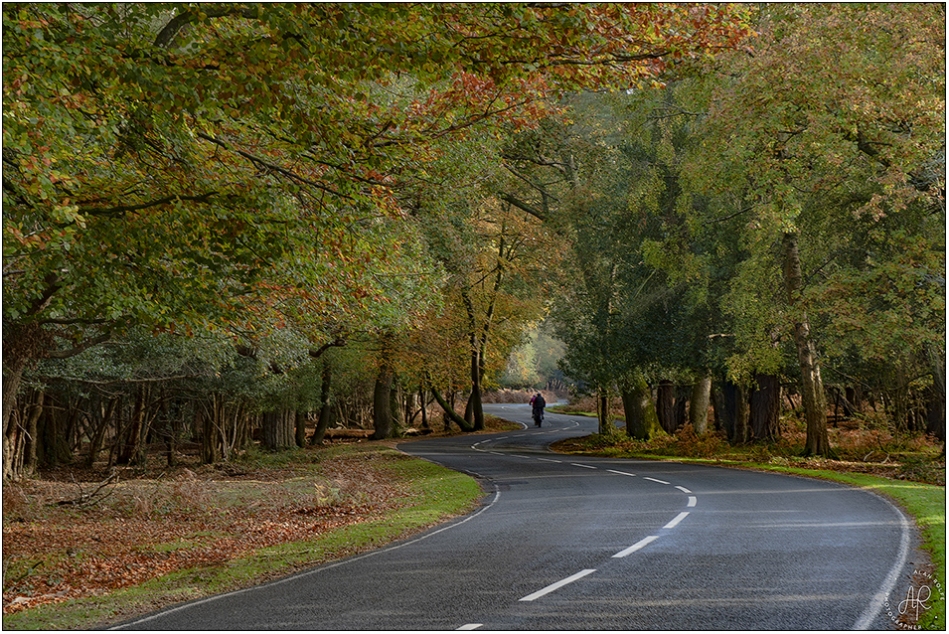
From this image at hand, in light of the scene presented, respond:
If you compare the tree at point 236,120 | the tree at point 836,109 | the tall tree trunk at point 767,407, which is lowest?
the tall tree trunk at point 767,407

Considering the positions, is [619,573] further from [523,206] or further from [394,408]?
[394,408]

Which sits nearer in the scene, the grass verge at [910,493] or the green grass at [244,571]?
the grass verge at [910,493]

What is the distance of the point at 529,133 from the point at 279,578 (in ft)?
61.6

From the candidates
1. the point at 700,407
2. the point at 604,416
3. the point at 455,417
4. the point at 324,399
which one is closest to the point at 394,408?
the point at 455,417

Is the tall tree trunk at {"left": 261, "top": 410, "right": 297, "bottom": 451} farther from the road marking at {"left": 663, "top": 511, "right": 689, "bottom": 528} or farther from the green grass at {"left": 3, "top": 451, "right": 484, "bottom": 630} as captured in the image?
the road marking at {"left": 663, "top": 511, "right": 689, "bottom": 528}

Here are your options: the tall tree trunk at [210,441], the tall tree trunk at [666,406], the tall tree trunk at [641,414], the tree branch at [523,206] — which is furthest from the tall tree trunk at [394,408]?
the tree branch at [523,206]

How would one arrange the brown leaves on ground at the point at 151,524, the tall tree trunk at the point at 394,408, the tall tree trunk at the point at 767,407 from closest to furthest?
the brown leaves on ground at the point at 151,524, the tall tree trunk at the point at 767,407, the tall tree trunk at the point at 394,408

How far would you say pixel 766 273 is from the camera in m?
28.4

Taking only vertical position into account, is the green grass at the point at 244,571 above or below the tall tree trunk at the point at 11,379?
below

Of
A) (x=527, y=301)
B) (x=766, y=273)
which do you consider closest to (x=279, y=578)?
(x=766, y=273)

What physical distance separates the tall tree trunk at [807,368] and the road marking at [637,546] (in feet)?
54.1

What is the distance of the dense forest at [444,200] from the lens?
9422 mm

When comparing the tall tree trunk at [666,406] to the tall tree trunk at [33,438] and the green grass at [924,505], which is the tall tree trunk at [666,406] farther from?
the tall tree trunk at [33,438]

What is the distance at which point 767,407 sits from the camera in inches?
1287
